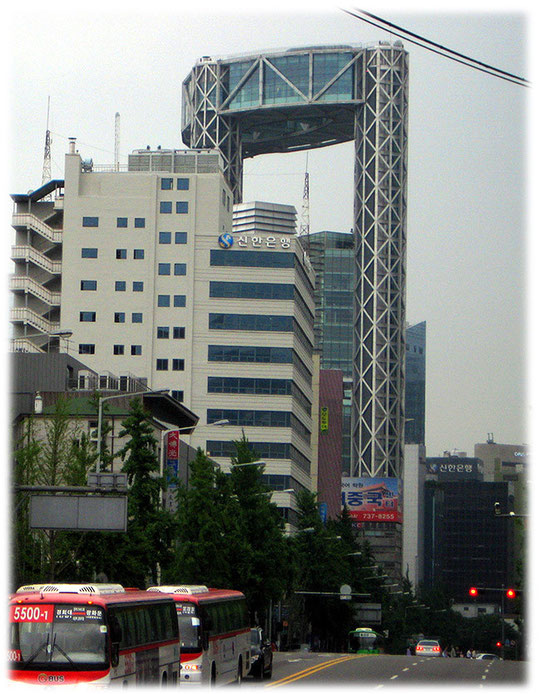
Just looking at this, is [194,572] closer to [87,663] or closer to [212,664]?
[212,664]

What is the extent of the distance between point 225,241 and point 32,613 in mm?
120331

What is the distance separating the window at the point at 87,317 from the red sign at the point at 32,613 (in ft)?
400

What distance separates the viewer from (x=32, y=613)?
83.7 feet

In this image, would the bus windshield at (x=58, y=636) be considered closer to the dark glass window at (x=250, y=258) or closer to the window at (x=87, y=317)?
the dark glass window at (x=250, y=258)

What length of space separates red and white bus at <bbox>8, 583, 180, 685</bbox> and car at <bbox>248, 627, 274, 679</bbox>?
1855cm

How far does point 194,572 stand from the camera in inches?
2505

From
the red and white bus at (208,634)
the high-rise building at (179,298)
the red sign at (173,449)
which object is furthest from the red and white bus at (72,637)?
the high-rise building at (179,298)

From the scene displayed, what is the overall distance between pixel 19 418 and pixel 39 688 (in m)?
50.7

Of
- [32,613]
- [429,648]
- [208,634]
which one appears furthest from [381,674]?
[429,648]

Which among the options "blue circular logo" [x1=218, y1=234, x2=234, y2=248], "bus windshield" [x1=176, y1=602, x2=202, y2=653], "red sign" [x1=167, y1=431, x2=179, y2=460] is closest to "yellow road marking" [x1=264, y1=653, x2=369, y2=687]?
"bus windshield" [x1=176, y1=602, x2=202, y2=653]

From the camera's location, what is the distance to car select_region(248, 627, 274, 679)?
4574 centimetres

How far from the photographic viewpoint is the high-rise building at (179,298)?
14088 centimetres

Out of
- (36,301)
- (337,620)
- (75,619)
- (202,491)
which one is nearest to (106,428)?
(202,491)

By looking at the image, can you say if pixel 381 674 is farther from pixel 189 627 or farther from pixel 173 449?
pixel 173 449
